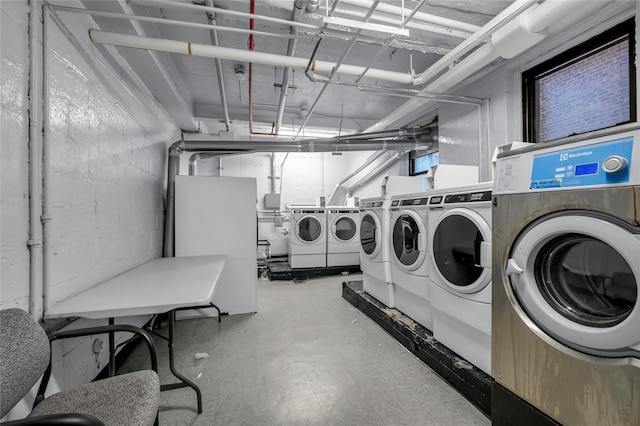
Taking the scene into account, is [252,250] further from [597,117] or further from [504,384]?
[597,117]

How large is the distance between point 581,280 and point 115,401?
185 centimetres

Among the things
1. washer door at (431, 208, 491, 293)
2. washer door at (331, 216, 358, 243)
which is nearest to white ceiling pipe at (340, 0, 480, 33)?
washer door at (431, 208, 491, 293)

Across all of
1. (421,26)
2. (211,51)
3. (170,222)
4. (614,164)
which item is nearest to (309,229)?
(170,222)

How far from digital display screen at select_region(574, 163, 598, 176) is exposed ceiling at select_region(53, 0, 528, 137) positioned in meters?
1.21

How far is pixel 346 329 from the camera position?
2672 millimetres

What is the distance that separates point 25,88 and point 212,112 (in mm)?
3298

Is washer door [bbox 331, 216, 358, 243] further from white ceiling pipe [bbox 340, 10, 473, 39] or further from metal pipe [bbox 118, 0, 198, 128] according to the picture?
white ceiling pipe [bbox 340, 10, 473, 39]

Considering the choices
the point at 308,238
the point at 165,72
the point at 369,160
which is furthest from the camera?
the point at 369,160

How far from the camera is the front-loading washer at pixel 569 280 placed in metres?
0.88

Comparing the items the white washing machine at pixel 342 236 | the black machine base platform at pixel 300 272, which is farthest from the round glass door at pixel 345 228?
the black machine base platform at pixel 300 272

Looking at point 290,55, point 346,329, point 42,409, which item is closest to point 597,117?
point 290,55

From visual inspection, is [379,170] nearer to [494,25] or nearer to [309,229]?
[309,229]

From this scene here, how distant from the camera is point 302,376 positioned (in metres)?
1.92

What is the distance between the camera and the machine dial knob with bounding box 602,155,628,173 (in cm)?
87
